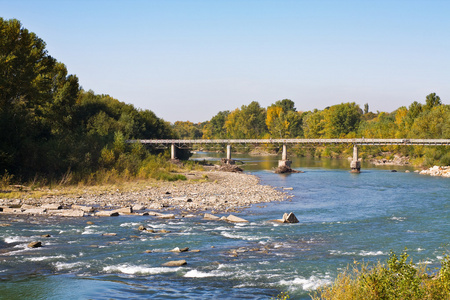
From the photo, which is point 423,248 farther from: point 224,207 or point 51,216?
point 51,216

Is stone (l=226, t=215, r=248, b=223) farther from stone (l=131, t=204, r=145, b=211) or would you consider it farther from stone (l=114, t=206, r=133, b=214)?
stone (l=131, t=204, r=145, b=211)

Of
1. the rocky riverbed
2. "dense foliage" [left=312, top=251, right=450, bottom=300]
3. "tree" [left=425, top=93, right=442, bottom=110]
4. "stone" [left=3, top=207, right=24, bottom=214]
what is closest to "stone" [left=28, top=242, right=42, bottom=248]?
"stone" [left=3, top=207, right=24, bottom=214]

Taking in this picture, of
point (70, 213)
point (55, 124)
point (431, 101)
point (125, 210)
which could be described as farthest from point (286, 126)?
point (70, 213)

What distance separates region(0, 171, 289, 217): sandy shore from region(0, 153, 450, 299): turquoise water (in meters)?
2.76

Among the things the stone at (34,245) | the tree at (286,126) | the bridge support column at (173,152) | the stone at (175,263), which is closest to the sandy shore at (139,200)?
the stone at (34,245)

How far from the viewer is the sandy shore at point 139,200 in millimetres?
31516

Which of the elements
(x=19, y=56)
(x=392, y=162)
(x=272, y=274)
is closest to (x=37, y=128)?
(x=19, y=56)

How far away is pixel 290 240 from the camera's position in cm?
2419

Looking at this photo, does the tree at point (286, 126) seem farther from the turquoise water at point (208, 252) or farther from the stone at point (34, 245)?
the stone at point (34, 245)

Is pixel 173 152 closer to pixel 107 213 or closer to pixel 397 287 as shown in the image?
pixel 107 213

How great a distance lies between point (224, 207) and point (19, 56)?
2862 centimetres

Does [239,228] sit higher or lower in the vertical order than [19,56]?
lower

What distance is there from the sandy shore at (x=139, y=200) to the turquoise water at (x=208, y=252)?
9.06 feet

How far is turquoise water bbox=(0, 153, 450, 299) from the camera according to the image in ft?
53.2
